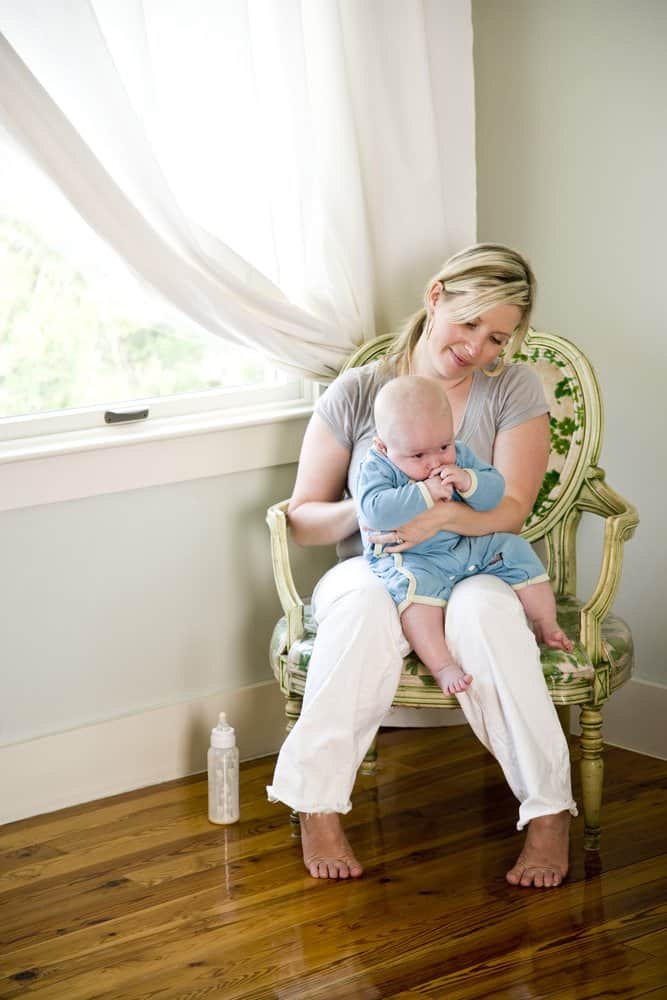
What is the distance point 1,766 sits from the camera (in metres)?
2.77

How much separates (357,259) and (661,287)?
721mm

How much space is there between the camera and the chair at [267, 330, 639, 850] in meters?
2.46

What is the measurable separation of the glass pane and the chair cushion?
690 millimetres

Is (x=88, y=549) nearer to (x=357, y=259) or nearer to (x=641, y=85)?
(x=357, y=259)

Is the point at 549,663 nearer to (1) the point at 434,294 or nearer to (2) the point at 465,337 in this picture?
(2) the point at 465,337

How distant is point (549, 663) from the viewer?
243cm

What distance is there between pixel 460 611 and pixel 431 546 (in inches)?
6.2

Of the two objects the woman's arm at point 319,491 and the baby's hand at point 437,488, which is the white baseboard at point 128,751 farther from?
the baby's hand at point 437,488

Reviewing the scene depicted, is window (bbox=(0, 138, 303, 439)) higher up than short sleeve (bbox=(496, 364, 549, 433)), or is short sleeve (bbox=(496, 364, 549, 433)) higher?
window (bbox=(0, 138, 303, 439))

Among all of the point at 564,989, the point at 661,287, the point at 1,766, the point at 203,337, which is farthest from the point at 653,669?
the point at 1,766

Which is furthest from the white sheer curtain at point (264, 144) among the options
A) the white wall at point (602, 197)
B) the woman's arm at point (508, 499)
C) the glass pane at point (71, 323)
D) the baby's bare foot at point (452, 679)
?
the baby's bare foot at point (452, 679)

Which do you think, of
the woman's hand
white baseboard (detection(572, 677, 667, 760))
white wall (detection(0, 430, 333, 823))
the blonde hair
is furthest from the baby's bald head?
white baseboard (detection(572, 677, 667, 760))

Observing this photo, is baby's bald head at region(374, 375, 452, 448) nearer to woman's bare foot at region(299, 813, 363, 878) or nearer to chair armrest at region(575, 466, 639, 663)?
chair armrest at region(575, 466, 639, 663)

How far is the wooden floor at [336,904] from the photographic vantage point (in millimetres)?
2123
